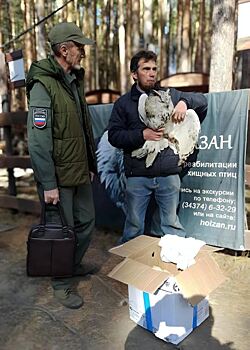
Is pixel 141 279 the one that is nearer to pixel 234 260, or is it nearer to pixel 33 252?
pixel 33 252

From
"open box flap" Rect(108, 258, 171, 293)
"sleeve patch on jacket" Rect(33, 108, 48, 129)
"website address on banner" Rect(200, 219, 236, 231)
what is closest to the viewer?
"open box flap" Rect(108, 258, 171, 293)

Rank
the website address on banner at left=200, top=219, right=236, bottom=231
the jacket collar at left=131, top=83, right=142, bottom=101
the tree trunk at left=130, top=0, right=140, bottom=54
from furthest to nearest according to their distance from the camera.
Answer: the tree trunk at left=130, top=0, right=140, bottom=54 < the website address on banner at left=200, top=219, right=236, bottom=231 < the jacket collar at left=131, top=83, right=142, bottom=101

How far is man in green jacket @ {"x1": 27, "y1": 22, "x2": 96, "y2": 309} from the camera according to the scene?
2.23 metres

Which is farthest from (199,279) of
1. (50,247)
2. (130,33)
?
(130,33)

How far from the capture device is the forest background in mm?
3359

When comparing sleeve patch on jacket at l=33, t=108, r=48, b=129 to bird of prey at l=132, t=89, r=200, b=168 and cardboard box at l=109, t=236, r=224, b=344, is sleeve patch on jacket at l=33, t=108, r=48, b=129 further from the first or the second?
cardboard box at l=109, t=236, r=224, b=344

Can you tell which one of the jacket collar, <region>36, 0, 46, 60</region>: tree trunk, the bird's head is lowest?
the bird's head

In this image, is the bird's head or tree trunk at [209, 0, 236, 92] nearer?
the bird's head

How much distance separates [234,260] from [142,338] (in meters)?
1.35

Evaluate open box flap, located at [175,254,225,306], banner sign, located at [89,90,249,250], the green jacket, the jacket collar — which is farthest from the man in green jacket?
banner sign, located at [89,90,249,250]

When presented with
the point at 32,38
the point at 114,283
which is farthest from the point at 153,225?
the point at 32,38

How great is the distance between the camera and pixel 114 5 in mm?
19016

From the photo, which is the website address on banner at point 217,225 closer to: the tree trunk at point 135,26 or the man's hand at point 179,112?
the man's hand at point 179,112

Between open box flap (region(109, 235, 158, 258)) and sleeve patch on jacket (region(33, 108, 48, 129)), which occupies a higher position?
sleeve patch on jacket (region(33, 108, 48, 129))
